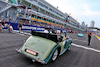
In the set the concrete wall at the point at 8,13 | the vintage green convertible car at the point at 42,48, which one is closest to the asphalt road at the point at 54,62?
the vintage green convertible car at the point at 42,48

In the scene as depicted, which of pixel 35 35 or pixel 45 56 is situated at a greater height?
pixel 35 35

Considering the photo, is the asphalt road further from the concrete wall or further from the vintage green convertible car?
the concrete wall

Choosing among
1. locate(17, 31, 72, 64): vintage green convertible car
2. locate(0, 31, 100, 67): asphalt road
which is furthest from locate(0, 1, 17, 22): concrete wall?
locate(17, 31, 72, 64): vintage green convertible car

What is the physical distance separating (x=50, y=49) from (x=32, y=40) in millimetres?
1095

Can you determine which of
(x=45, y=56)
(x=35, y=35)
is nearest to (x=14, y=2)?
(x=35, y=35)

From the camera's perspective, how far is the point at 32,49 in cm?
330

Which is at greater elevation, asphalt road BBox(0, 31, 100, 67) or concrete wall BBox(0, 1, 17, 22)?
concrete wall BBox(0, 1, 17, 22)

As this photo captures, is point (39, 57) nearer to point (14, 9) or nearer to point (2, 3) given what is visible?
point (2, 3)

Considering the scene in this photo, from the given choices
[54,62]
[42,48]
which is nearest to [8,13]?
[42,48]

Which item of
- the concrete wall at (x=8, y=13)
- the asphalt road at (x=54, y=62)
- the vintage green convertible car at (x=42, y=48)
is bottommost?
the asphalt road at (x=54, y=62)

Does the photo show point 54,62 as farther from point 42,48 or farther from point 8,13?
point 8,13

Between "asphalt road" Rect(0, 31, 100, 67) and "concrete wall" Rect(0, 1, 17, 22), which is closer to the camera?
"asphalt road" Rect(0, 31, 100, 67)

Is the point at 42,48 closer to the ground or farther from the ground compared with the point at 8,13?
closer to the ground

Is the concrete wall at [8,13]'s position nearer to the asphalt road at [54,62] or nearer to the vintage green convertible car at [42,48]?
the asphalt road at [54,62]
